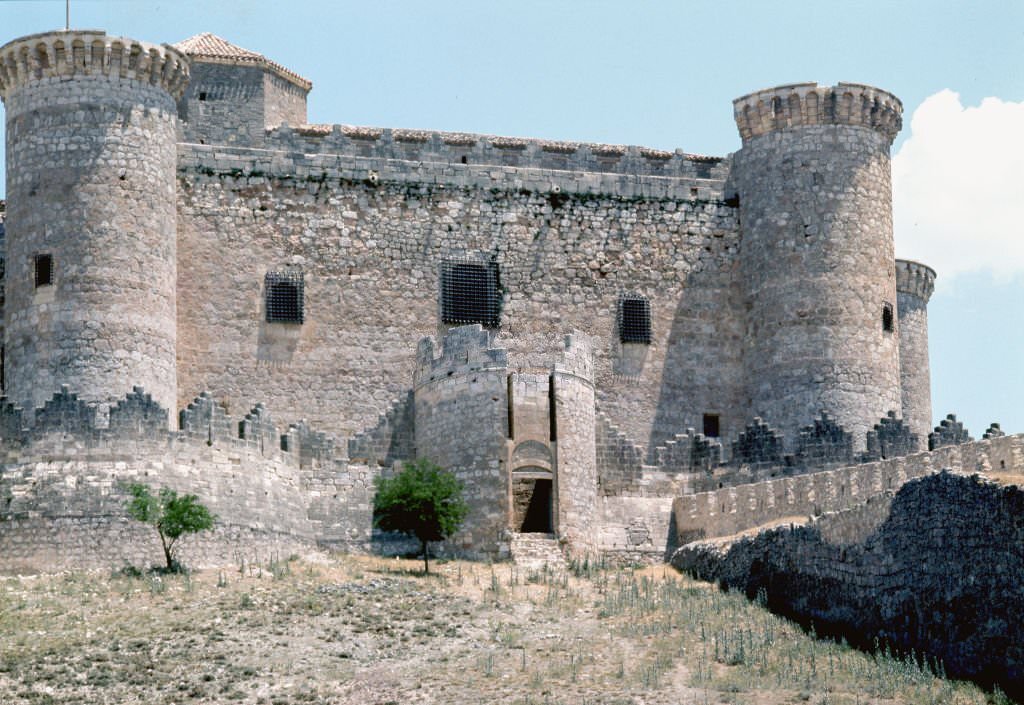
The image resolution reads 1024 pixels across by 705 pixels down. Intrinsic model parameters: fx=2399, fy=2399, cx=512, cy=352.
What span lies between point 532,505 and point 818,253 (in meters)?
8.03

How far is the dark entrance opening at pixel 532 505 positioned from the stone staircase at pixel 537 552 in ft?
0.84

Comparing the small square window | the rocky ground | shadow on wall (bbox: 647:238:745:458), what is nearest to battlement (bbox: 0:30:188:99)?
the small square window

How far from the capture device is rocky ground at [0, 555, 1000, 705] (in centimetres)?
2961

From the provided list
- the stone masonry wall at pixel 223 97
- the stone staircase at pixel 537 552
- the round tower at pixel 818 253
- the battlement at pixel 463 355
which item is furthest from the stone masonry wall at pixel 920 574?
the stone masonry wall at pixel 223 97

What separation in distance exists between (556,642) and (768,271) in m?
12.5

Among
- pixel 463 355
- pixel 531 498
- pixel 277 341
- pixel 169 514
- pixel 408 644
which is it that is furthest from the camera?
pixel 277 341

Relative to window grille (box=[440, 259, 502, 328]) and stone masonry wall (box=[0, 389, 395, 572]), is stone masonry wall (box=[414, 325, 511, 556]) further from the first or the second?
window grille (box=[440, 259, 502, 328])

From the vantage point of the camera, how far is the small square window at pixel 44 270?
3834cm

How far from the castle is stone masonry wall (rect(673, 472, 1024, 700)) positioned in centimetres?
473

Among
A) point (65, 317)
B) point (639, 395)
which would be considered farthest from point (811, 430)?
point (65, 317)

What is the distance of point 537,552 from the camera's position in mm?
36938

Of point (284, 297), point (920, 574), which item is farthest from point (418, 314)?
point (920, 574)

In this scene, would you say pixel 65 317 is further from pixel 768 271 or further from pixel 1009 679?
pixel 1009 679

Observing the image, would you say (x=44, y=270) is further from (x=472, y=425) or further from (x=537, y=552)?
(x=537, y=552)
